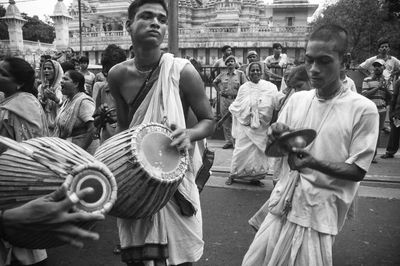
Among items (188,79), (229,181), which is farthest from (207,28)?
(188,79)

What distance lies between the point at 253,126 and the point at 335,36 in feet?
13.2

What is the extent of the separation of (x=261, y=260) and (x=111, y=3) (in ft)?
184

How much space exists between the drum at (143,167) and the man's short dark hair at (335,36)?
113 cm

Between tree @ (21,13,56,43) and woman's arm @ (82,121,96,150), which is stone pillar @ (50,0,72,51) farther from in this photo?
woman's arm @ (82,121,96,150)

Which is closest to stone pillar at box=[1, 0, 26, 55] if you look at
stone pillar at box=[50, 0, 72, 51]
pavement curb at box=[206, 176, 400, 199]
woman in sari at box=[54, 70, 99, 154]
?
stone pillar at box=[50, 0, 72, 51]

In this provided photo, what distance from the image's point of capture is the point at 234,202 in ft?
17.6

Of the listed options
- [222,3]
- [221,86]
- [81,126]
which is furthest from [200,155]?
[222,3]

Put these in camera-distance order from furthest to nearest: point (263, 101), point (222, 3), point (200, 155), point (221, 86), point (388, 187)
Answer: point (222, 3) → point (221, 86) → point (263, 101) → point (388, 187) → point (200, 155)

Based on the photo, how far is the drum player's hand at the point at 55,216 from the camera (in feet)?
4.72

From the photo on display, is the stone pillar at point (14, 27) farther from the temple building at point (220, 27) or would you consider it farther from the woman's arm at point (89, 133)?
the woman's arm at point (89, 133)

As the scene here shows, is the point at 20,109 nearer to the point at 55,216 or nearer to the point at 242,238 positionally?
the point at 55,216

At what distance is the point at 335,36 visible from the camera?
2377mm

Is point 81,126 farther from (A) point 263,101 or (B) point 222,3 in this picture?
(B) point 222,3

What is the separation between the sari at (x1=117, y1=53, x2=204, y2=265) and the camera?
2400 millimetres
